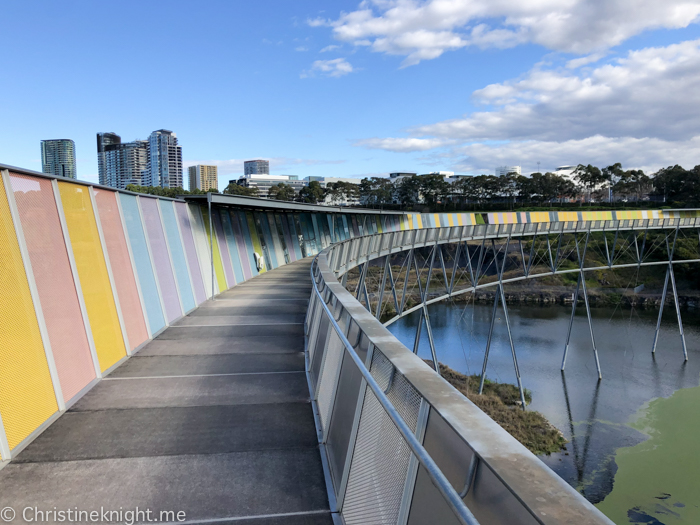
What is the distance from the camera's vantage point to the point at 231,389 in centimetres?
682

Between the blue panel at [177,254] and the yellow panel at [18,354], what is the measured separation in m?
6.73


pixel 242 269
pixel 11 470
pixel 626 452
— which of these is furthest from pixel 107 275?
pixel 626 452

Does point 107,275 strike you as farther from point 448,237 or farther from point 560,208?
point 560,208

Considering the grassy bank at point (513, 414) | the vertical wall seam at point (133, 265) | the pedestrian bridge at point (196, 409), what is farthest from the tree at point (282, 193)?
the pedestrian bridge at point (196, 409)

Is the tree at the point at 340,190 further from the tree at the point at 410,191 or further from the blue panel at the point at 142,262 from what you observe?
the blue panel at the point at 142,262

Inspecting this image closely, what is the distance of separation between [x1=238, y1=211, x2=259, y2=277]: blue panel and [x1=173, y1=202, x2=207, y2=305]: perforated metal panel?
278 inches

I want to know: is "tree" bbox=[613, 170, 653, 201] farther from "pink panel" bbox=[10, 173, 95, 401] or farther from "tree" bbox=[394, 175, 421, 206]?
"pink panel" bbox=[10, 173, 95, 401]

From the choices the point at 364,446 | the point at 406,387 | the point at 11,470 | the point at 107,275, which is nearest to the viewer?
the point at 406,387

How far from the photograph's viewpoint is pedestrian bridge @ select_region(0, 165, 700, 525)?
7.36 feet

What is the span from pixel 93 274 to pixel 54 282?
1.33m

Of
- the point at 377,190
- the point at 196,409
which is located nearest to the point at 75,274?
the point at 196,409

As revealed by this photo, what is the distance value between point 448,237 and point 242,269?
13714 millimetres

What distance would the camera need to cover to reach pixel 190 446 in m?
5.14

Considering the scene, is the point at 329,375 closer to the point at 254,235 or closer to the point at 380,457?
the point at 380,457
